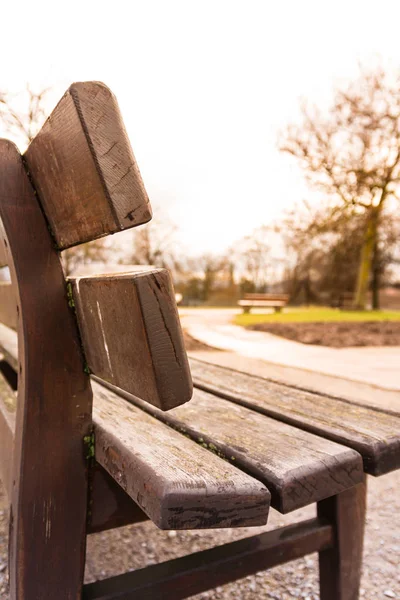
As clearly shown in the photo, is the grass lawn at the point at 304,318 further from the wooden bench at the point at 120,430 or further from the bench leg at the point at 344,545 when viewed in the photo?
the wooden bench at the point at 120,430

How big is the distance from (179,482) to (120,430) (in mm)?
278

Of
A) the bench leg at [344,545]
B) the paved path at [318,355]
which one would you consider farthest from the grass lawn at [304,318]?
the bench leg at [344,545]

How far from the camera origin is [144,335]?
65 cm

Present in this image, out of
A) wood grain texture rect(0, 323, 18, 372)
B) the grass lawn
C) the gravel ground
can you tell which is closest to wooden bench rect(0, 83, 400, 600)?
the gravel ground

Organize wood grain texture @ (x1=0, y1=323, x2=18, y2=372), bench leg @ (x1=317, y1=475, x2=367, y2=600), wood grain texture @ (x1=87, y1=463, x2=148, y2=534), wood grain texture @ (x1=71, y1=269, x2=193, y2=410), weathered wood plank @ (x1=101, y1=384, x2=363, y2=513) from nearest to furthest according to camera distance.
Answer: wood grain texture @ (x1=71, y1=269, x2=193, y2=410) → weathered wood plank @ (x1=101, y1=384, x2=363, y2=513) → wood grain texture @ (x1=87, y1=463, x2=148, y2=534) → bench leg @ (x1=317, y1=475, x2=367, y2=600) → wood grain texture @ (x1=0, y1=323, x2=18, y2=372)

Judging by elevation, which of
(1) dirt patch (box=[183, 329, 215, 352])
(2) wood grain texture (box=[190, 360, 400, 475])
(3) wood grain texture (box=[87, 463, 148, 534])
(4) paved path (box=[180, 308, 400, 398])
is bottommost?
(4) paved path (box=[180, 308, 400, 398])

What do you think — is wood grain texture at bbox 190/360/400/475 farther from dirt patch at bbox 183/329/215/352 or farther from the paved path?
dirt patch at bbox 183/329/215/352

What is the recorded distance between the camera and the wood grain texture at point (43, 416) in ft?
2.80

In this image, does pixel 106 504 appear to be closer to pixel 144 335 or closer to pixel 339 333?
pixel 144 335

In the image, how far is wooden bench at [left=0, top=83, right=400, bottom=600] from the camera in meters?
0.67

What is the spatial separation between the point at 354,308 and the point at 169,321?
1718 centimetres

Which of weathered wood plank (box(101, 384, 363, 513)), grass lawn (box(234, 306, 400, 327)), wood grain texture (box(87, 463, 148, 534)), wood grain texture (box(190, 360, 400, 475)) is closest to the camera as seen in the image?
weathered wood plank (box(101, 384, 363, 513))

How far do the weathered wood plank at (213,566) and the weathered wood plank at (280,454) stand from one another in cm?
30

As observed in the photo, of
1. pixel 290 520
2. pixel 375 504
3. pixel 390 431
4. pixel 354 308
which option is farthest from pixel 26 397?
pixel 354 308
